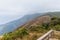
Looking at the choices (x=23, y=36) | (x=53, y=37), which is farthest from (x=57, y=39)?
(x=23, y=36)

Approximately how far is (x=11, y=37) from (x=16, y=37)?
39 cm

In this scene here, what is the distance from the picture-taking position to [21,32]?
15477mm

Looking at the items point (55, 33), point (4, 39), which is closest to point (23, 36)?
point (4, 39)

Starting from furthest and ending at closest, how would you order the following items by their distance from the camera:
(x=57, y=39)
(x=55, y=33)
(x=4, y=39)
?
(x=4, y=39), (x=55, y=33), (x=57, y=39)

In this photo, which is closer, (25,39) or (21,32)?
(25,39)

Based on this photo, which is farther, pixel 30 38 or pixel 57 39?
pixel 30 38

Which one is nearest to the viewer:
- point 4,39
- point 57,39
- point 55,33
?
point 57,39

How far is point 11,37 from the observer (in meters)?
14.9

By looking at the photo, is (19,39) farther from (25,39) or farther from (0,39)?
(0,39)

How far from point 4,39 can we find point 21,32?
4.93 ft

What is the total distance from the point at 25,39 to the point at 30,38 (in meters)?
0.36

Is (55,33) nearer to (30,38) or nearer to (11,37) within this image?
(30,38)

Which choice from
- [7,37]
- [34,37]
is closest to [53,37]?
[34,37]

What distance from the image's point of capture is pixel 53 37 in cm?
1276
